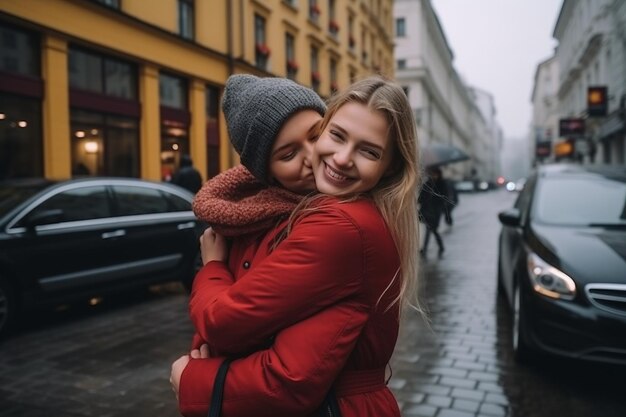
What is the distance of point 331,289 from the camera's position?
129cm

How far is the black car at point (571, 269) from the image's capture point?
3.93 m

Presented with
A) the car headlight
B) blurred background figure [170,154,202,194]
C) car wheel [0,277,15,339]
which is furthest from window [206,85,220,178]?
the car headlight

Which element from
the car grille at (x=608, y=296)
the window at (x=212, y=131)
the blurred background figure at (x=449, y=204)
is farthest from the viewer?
the window at (x=212, y=131)

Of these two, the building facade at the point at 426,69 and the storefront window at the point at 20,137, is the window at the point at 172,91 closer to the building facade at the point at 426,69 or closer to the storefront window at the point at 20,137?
the storefront window at the point at 20,137

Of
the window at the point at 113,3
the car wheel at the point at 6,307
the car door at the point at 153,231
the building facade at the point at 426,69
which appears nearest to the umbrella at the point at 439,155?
the car door at the point at 153,231

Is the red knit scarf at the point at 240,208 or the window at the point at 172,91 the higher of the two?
the window at the point at 172,91

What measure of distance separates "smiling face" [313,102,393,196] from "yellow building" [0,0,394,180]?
22.3ft

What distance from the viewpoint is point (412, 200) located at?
149 centimetres

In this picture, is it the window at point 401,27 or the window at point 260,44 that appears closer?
the window at point 260,44

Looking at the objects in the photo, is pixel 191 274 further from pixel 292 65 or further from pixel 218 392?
pixel 292 65

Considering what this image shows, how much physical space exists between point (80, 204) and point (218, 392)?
19.1 feet

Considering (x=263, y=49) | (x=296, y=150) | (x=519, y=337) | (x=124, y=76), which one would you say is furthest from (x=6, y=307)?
(x=263, y=49)

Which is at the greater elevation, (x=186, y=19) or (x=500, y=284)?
(x=186, y=19)

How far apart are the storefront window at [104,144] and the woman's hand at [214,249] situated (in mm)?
12379
